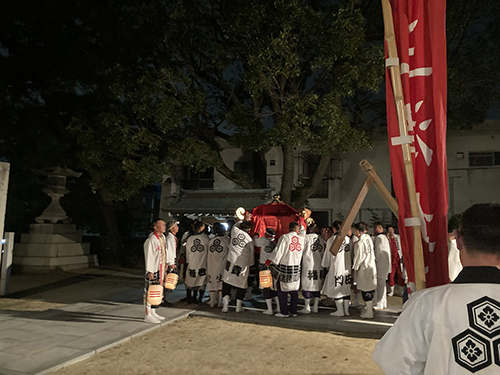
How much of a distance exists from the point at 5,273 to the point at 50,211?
18.6 feet

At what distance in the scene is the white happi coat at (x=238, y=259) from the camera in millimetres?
8152

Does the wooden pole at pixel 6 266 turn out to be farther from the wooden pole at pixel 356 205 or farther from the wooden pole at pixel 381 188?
the wooden pole at pixel 381 188

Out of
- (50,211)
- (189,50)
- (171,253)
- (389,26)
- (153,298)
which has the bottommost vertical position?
(153,298)

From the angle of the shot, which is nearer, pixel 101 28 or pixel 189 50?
pixel 189 50

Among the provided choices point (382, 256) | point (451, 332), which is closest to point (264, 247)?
point (382, 256)

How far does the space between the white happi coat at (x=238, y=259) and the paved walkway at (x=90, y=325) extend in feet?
2.38

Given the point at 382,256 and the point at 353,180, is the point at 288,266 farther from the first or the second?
the point at 353,180

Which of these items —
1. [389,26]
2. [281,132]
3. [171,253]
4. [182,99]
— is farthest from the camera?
[182,99]

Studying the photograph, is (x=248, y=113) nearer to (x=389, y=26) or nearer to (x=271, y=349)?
(x=271, y=349)

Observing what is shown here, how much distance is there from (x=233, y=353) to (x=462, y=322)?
4.47 meters

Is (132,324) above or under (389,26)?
under

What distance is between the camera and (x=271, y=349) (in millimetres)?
5719

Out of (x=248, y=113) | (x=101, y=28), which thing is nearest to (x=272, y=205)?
(x=248, y=113)

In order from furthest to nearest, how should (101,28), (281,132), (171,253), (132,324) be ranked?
(101,28) → (281,132) → (171,253) → (132,324)
